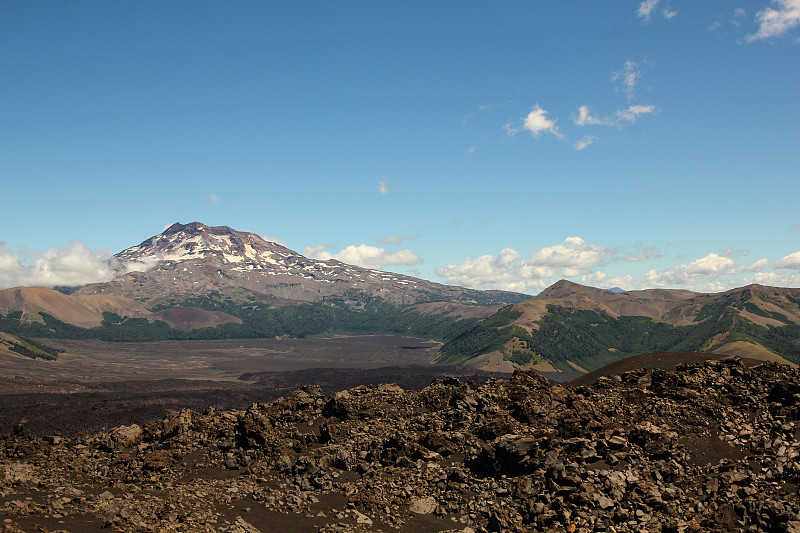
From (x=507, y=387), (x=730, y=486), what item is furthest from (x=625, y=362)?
(x=730, y=486)

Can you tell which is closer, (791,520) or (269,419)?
(791,520)

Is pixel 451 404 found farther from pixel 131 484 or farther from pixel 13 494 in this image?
pixel 13 494

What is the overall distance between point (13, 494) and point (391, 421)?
21330 mm

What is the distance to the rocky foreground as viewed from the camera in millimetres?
24016

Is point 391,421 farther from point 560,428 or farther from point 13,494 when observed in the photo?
point 13,494

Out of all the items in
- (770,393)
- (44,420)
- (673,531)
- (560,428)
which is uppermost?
(770,393)

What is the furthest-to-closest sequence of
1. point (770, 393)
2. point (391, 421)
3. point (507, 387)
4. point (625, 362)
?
point (625, 362) → point (507, 387) → point (391, 421) → point (770, 393)

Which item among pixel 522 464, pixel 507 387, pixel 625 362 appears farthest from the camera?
pixel 625 362

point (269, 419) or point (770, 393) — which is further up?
point (770, 393)

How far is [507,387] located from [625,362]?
33.2m

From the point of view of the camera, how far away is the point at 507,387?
41.7 m

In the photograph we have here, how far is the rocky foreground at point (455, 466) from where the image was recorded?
24016mm

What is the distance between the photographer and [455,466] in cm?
2975

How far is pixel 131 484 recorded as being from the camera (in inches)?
1134
